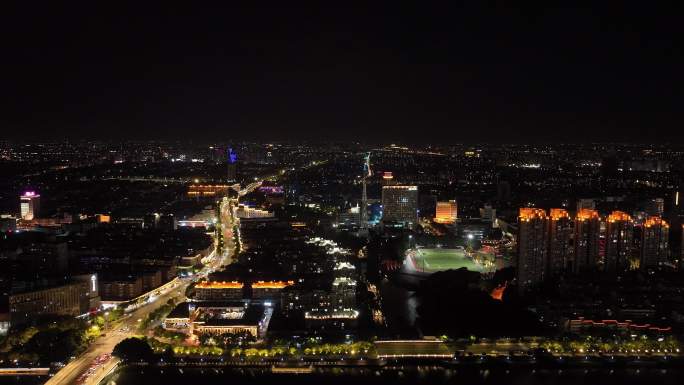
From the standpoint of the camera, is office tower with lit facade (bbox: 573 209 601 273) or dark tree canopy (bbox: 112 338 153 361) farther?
office tower with lit facade (bbox: 573 209 601 273)

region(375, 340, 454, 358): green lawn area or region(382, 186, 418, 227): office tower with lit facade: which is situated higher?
region(382, 186, 418, 227): office tower with lit facade

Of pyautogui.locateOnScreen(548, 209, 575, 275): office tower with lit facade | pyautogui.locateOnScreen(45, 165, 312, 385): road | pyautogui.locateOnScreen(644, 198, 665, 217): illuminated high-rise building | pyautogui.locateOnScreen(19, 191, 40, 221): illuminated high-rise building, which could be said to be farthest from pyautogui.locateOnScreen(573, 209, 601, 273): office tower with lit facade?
pyautogui.locateOnScreen(19, 191, 40, 221): illuminated high-rise building

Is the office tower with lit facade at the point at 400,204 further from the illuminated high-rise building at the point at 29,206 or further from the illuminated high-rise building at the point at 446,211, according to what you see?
the illuminated high-rise building at the point at 29,206

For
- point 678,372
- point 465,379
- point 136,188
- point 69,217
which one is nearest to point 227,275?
point 465,379

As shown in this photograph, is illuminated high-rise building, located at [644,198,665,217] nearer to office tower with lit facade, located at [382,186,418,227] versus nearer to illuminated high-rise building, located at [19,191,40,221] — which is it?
office tower with lit facade, located at [382,186,418,227]

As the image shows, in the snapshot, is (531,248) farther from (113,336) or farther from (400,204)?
(400,204)

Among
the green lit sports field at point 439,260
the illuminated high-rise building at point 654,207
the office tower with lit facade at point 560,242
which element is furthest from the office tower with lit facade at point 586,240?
the illuminated high-rise building at point 654,207

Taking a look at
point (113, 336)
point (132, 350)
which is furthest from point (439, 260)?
point (132, 350)
